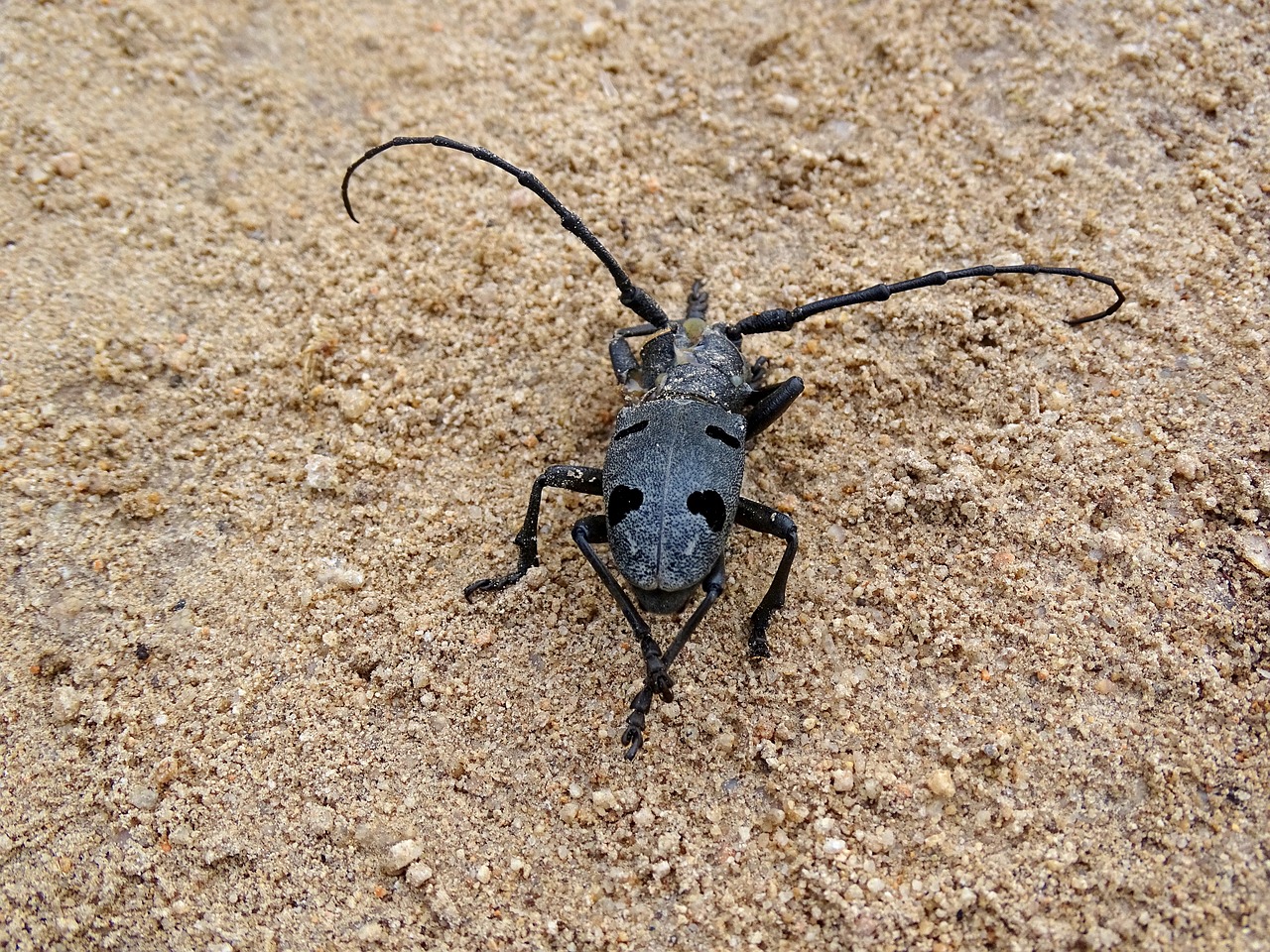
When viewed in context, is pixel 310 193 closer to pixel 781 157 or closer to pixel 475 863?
pixel 781 157

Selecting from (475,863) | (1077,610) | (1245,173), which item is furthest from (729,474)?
(1245,173)

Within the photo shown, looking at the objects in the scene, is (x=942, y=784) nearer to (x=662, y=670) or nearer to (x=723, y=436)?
(x=662, y=670)

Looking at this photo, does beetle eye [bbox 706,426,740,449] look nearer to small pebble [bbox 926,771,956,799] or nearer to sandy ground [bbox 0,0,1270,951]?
sandy ground [bbox 0,0,1270,951]

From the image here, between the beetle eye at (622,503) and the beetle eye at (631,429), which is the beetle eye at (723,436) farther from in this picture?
the beetle eye at (622,503)

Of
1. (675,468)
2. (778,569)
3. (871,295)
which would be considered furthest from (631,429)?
(871,295)

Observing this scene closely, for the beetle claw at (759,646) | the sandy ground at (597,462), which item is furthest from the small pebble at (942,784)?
the beetle claw at (759,646)

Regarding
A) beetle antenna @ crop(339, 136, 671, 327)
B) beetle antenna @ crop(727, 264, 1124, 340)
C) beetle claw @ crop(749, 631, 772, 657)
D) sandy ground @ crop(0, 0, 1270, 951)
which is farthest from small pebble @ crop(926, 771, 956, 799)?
beetle antenna @ crop(339, 136, 671, 327)
